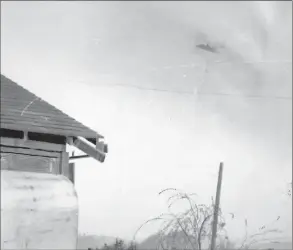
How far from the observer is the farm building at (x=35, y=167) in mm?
6680

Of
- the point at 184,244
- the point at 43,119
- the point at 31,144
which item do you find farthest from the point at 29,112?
the point at 184,244

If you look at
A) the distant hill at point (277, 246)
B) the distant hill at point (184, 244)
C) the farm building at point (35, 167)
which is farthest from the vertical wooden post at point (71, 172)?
the distant hill at point (277, 246)

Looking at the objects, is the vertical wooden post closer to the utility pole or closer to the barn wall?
the barn wall

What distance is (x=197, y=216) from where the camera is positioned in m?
12.6

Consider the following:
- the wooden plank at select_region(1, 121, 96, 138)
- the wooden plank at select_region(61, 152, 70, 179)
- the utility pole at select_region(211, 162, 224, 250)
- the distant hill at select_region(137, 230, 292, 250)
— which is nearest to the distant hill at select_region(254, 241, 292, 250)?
the distant hill at select_region(137, 230, 292, 250)

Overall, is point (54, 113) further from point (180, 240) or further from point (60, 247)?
point (180, 240)

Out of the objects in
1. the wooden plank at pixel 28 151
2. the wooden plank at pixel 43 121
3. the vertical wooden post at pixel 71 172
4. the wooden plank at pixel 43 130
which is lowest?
the vertical wooden post at pixel 71 172

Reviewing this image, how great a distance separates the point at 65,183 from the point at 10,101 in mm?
1766

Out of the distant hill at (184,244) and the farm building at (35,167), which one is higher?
the farm building at (35,167)

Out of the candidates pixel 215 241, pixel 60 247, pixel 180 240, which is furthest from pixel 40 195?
pixel 215 241

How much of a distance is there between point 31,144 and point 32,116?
19.1 inches

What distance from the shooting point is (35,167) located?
7344 millimetres

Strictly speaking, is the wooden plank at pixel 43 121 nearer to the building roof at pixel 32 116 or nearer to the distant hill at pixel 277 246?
the building roof at pixel 32 116

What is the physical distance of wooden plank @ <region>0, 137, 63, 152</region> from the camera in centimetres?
705
